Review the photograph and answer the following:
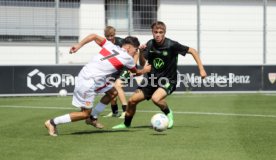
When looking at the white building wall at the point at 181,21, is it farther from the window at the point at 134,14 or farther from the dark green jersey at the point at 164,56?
the dark green jersey at the point at 164,56

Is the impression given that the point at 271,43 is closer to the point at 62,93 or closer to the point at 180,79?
the point at 180,79

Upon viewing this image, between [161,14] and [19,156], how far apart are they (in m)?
19.2

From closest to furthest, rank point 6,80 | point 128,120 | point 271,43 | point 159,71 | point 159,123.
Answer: point 159,123
point 128,120
point 159,71
point 6,80
point 271,43

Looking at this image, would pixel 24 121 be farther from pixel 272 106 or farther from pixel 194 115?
pixel 272 106

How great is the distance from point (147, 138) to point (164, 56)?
7.52 ft

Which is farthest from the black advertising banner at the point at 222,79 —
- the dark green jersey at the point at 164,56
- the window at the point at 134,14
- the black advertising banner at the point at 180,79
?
the dark green jersey at the point at 164,56

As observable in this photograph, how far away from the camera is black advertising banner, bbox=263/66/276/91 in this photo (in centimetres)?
2369

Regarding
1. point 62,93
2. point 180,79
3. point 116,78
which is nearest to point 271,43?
point 180,79

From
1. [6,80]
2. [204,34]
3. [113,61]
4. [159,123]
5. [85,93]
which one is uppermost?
[204,34]

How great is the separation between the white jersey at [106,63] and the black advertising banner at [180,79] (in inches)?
474

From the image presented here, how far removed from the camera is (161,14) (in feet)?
86.8

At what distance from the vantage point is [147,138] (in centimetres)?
962

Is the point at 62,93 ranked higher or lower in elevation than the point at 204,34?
lower

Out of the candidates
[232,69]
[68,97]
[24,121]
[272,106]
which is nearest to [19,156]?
[24,121]
